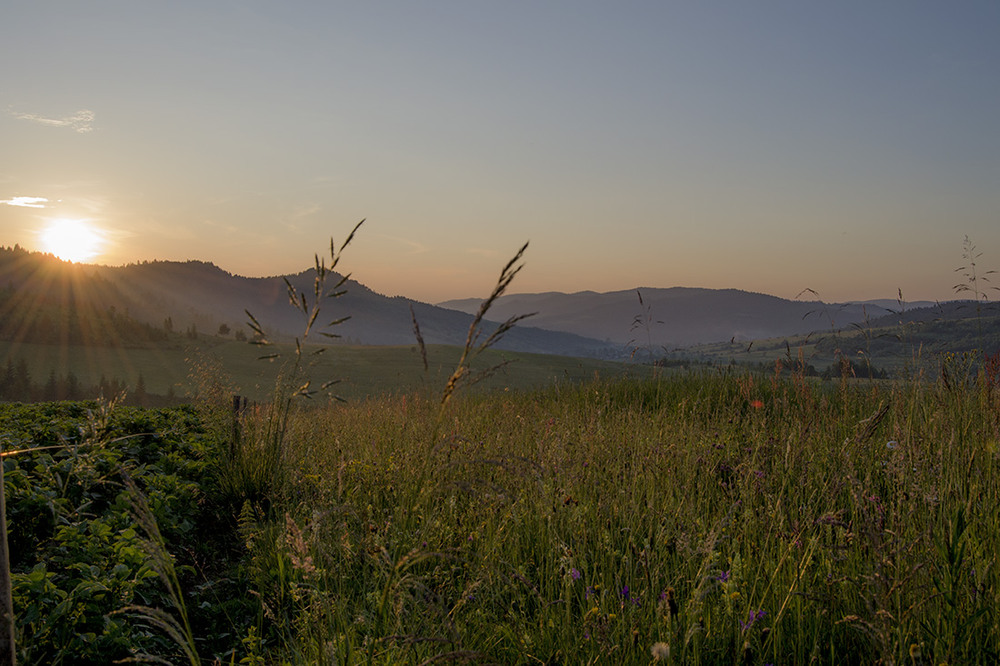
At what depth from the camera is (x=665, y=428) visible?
564 centimetres

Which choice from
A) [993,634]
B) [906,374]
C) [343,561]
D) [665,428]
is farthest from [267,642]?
[906,374]

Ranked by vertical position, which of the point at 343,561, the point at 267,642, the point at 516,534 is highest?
the point at 516,534

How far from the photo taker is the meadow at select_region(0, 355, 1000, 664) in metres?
1.97

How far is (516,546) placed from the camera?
311 cm

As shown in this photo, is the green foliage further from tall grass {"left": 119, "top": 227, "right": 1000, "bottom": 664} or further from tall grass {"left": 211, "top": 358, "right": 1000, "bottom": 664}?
tall grass {"left": 211, "top": 358, "right": 1000, "bottom": 664}

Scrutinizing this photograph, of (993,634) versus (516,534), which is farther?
(516,534)

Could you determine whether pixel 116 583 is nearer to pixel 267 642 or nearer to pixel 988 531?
pixel 267 642

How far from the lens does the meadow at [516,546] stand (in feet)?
6.45

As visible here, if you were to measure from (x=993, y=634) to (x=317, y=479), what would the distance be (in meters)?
4.21

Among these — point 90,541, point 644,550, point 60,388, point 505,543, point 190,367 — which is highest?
point 644,550

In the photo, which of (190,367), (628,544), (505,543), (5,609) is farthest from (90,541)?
(190,367)

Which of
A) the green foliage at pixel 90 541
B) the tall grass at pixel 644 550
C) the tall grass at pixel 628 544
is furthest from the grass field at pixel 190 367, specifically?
the green foliage at pixel 90 541

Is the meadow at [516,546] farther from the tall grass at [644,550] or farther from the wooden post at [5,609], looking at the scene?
the wooden post at [5,609]

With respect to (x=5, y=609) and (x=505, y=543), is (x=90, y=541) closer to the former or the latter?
(x=5, y=609)
